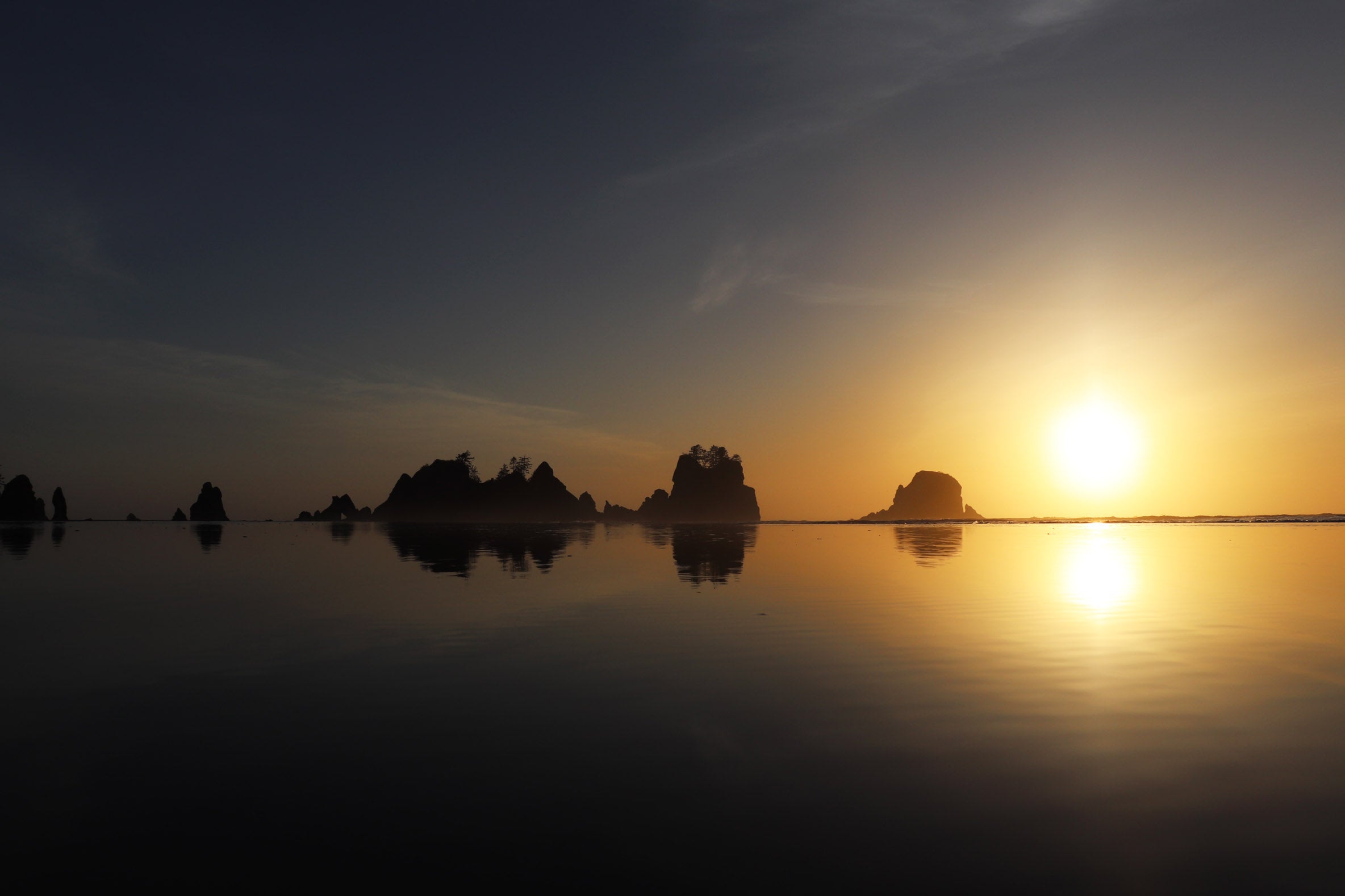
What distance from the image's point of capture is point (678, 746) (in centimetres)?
1139

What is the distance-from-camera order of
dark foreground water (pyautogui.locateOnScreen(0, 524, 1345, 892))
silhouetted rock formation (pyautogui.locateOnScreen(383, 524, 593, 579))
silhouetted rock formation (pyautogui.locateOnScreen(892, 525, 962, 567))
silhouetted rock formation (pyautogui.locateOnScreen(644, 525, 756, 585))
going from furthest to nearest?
silhouetted rock formation (pyautogui.locateOnScreen(892, 525, 962, 567)) < silhouetted rock formation (pyautogui.locateOnScreen(383, 524, 593, 579)) < silhouetted rock formation (pyautogui.locateOnScreen(644, 525, 756, 585)) < dark foreground water (pyautogui.locateOnScreen(0, 524, 1345, 892))

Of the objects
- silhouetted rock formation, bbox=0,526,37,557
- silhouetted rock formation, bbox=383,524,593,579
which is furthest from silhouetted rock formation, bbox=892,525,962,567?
silhouetted rock formation, bbox=0,526,37,557

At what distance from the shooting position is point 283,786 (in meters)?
9.61

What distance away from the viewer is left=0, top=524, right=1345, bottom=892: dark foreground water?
7.63m

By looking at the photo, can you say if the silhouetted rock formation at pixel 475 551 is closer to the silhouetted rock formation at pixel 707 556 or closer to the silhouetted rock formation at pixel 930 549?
the silhouetted rock formation at pixel 707 556

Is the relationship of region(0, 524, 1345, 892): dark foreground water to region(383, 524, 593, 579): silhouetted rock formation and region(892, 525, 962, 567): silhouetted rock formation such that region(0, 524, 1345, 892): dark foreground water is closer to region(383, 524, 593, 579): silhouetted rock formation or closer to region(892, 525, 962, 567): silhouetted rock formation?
region(383, 524, 593, 579): silhouetted rock formation

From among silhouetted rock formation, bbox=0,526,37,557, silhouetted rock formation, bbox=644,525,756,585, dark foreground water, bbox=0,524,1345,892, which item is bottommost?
silhouetted rock formation, bbox=0,526,37,557

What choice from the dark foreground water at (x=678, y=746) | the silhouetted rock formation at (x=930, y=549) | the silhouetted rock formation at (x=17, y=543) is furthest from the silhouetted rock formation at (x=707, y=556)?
the silhouetted rock formation at (x=17, y=543)

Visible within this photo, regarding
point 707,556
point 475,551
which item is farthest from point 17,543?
point 707,556

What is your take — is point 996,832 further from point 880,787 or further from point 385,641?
point 385,641

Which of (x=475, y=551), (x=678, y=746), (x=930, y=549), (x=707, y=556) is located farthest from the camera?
(x=930, y=549)

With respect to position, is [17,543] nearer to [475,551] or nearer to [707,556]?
[475,551]

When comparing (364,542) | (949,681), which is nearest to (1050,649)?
(949,681)

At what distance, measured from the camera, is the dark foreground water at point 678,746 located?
7633 mm
